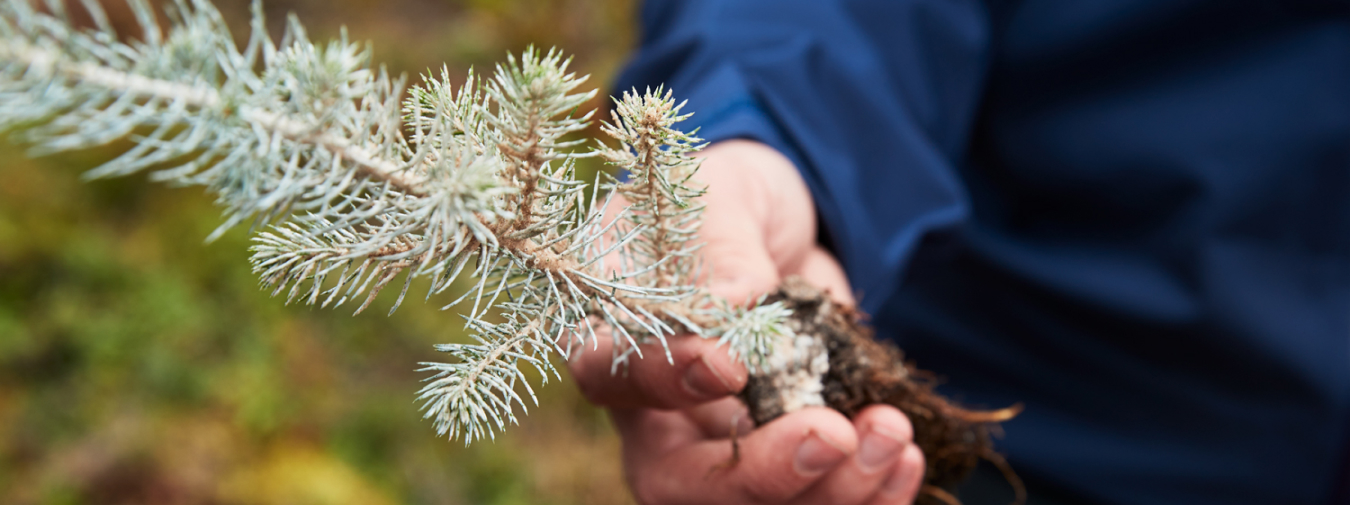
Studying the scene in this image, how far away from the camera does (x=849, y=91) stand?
2059 millimetres

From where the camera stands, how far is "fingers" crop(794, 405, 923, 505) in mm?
1406

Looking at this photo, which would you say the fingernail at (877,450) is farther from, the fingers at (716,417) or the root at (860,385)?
the fingers at (716,417)

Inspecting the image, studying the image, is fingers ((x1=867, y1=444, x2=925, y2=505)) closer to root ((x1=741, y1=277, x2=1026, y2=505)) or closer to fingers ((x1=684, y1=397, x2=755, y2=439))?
root ((x1=741, y1=277, x2=1026, y2=505))

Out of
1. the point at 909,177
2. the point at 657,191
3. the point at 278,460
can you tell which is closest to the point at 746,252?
the point at 657,191

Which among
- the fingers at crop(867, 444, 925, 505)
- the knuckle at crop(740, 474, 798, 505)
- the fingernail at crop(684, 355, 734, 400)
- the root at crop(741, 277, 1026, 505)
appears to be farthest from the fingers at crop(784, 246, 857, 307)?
the fingernail at crop(684, 355, 734, 400)

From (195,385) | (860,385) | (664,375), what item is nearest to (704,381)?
(664,375)

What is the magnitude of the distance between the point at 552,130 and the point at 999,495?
224cm

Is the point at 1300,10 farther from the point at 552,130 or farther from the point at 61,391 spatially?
the point at 61,391

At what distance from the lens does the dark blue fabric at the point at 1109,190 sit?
2031mm

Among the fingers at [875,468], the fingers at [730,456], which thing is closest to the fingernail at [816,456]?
the fingers at [730,456]

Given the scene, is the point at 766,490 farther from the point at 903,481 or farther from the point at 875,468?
the point at 903,481

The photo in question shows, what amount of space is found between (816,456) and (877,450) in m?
0.16

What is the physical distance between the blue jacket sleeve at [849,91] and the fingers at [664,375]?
Answer: 2.18 feet

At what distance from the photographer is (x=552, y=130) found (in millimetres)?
781
